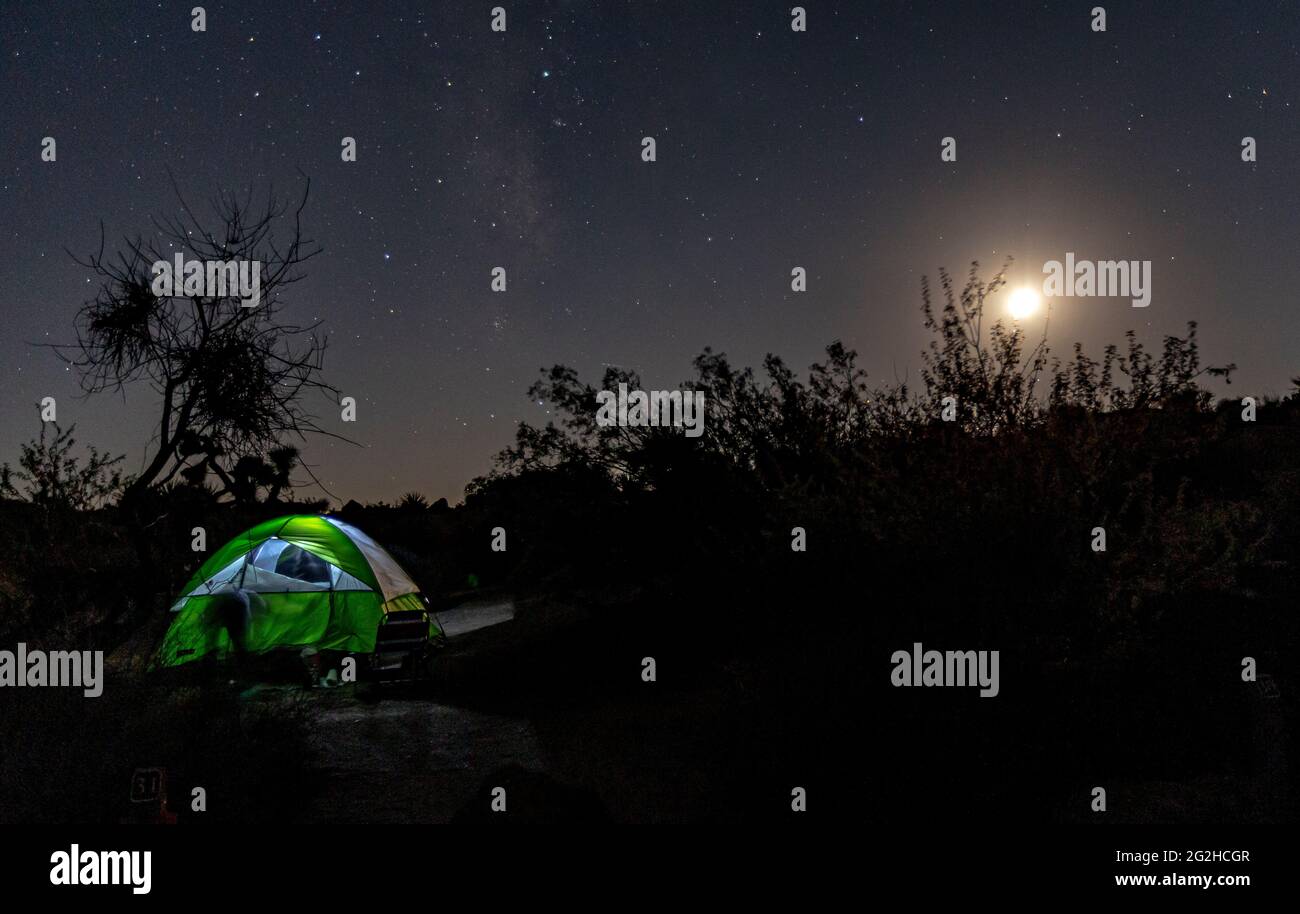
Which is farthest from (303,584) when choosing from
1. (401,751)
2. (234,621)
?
(401,751)

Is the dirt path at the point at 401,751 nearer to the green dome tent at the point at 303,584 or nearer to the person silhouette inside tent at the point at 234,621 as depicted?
the person silhouette inside tent at the point at 234,621

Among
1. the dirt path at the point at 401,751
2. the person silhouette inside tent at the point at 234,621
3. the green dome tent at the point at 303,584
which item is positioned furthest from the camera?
the green dome tent at the point at 303,584

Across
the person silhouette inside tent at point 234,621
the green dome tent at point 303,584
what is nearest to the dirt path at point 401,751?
the person silhouette inside tent at point 234,621

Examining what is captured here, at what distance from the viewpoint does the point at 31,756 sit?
494 centimetres

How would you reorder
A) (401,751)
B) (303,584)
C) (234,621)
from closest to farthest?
(401,751), (234,621), (303,584)

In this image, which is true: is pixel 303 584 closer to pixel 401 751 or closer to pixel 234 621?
pixel 234 621

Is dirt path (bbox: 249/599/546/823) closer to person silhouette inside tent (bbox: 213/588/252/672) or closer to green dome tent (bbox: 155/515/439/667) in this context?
person silhouette inside tent (bbox: 213/588/252/672)

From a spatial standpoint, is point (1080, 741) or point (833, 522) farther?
point (833, 522)

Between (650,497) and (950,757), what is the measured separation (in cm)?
652
